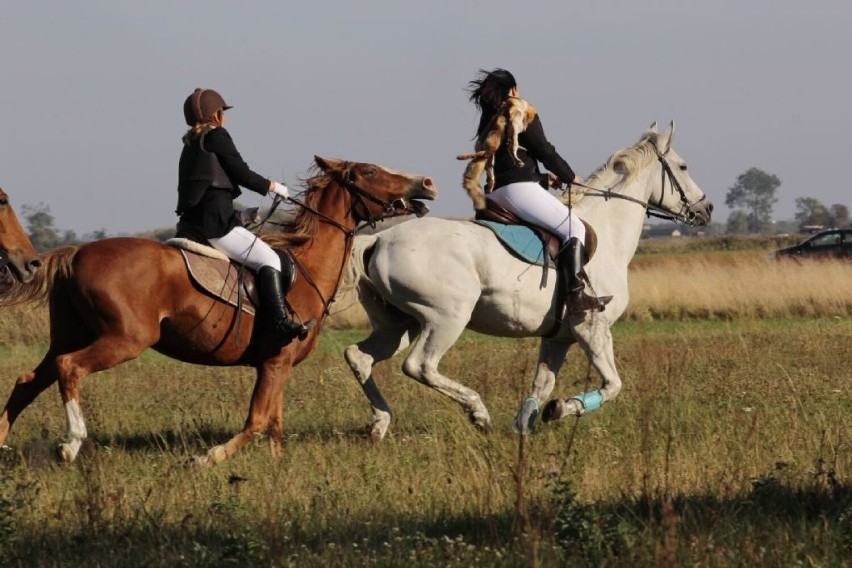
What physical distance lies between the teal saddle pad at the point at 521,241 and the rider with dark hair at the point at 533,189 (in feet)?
0.38

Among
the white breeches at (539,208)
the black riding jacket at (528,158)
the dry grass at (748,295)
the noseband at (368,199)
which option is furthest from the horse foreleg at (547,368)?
the dry grass at (748,295)

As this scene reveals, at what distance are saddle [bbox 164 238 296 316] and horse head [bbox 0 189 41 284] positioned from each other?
3.01ft

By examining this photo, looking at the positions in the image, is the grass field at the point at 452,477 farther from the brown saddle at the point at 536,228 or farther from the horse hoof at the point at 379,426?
the brown saddle at the point at 536,228

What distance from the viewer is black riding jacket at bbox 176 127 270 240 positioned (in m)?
9.23

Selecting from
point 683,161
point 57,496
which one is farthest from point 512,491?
point 683,161

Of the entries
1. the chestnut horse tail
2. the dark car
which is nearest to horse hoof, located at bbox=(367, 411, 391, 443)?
the chestnut horse tail

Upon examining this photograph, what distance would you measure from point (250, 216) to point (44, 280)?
167cm

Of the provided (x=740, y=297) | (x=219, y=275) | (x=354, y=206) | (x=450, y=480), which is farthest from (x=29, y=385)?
(x=740, y=297)

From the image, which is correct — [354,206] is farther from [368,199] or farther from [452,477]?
[452,477]

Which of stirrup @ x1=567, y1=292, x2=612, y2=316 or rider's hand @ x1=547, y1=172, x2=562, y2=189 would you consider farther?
rider's hand @ x1=547, y1=172, x2=562, y2=189

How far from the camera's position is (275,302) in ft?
30.6

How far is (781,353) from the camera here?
14914 millimetres

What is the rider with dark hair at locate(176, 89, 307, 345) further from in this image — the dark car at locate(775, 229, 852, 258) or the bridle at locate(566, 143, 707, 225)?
the dark car at locate(775, 229, 852, 258)

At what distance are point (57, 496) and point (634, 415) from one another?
4592mm
